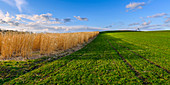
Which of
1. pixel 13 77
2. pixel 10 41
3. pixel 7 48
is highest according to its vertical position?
pixel 10 41

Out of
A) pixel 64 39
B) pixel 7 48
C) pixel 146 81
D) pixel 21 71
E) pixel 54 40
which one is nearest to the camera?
pixel 146 81

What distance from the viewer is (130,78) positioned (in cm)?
190

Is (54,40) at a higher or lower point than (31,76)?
higher

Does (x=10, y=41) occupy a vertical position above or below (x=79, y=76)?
above

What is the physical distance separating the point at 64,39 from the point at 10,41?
2.41 m

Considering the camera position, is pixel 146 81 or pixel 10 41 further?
pixel 10 41

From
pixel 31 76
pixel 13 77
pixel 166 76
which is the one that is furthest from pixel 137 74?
pixel 13 77

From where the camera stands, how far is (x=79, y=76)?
197 cm

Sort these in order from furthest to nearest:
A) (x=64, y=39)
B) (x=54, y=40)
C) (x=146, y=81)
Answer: (x=64, y=39)
(x=54, y=40)
(x=146, y=81)

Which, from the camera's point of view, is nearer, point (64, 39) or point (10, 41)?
point (10, 41)

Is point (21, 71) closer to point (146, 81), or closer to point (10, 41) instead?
point (10, 41)

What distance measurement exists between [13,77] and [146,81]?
2843 millimetres

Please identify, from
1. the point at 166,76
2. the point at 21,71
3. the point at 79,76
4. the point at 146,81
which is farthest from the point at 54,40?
the point at 166,76

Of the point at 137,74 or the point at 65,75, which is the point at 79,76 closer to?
the point at 65,75
